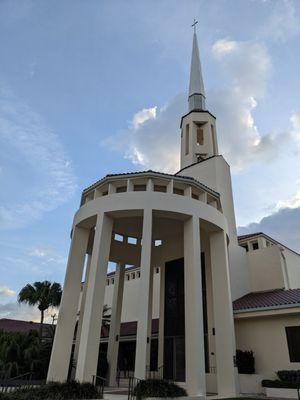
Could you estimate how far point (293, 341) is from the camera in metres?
16.7

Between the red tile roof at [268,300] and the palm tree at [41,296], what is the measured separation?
48.9 ft

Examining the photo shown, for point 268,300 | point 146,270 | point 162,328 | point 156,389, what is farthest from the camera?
point 162,328

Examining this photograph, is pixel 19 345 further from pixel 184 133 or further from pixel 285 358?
pixel 184 133

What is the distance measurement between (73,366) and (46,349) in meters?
2.41

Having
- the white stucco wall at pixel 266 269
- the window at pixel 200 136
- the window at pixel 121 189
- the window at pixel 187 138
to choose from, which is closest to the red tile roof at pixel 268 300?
the white stucco wall at pixel 266 269

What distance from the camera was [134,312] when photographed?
30203 mm

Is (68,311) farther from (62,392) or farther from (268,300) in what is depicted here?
(268,300)

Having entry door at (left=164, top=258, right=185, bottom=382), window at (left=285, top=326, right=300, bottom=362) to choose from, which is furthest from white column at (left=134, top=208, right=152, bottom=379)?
window at (left=285, top=326, right=300, bottom=362)

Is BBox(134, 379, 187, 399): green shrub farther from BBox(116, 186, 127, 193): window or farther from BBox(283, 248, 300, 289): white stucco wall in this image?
BBox(283, 248, 300, 289): white stucco wall

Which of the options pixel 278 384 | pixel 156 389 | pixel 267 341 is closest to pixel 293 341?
pixel 267 341

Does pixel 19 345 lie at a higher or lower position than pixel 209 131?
lower

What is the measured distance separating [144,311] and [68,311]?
17.1ft

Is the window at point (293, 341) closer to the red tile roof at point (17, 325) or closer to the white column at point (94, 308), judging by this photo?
the white column at point (94, 308)

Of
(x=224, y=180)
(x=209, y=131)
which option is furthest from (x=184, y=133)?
(x=224, y=180)
